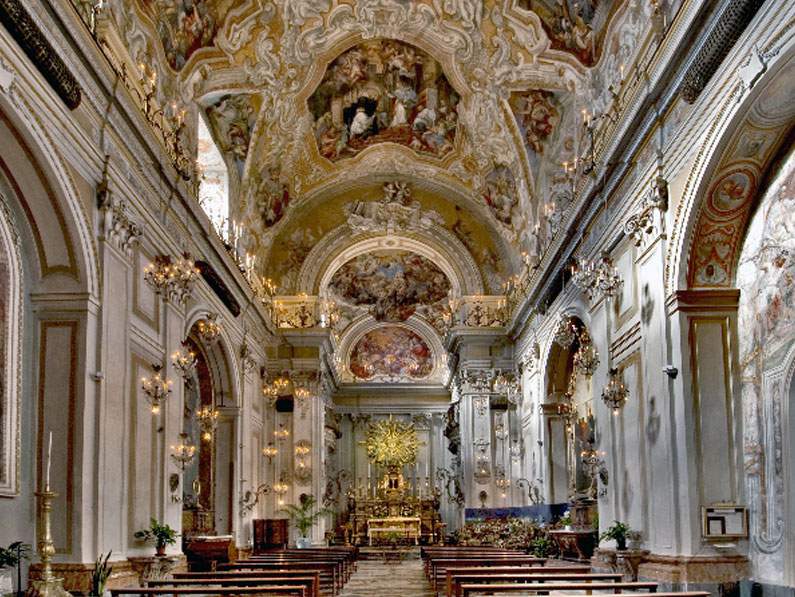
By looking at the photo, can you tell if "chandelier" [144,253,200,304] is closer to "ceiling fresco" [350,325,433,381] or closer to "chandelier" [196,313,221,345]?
"chandelier" [196,313,221,345]

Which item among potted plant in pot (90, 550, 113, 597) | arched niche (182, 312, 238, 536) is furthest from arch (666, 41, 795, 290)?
arched niche (182, 312, 238, 536)

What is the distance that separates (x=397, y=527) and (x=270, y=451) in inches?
437

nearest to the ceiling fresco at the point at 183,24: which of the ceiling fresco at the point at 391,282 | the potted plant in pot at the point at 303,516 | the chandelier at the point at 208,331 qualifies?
the chandelier at the point at 208,331

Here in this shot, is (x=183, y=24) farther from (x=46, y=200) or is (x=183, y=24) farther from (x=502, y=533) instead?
(x=502, y=533)

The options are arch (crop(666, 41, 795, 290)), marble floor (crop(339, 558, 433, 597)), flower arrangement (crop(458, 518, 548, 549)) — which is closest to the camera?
arch (crop(666, 41, 795, 290))

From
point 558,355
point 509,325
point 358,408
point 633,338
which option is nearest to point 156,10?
point 633,338

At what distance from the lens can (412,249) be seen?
3228cm

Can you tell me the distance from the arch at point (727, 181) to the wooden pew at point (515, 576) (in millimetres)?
3994

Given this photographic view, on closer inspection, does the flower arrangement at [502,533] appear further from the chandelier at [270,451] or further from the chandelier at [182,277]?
the chandelier at [182,277]

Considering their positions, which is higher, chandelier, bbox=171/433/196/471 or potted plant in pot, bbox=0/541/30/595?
chandelier, bbox=171/433/196/471

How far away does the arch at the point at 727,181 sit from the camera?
39.7ft

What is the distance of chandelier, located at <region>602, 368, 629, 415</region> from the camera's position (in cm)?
1695

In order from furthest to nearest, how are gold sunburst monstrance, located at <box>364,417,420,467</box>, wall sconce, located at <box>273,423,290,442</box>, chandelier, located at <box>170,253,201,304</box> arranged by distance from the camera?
gold sunburst monstrance, located at <box>364,417,420,467</box>
wall sconce, located at <box>273,423,290,442</box>
chandelier, located at <box>170,253,201,304</box>

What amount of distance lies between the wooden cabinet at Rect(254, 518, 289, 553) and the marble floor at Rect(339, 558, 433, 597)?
226 cm
